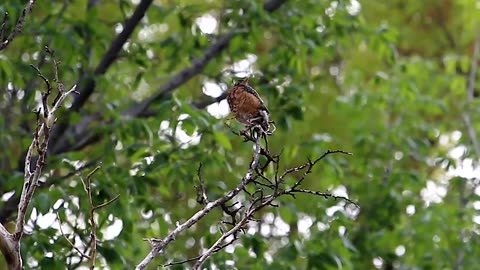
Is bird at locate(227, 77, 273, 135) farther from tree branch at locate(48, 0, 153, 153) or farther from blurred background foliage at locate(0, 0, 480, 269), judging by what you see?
tree branch at locate(48, 0, 153, 153)

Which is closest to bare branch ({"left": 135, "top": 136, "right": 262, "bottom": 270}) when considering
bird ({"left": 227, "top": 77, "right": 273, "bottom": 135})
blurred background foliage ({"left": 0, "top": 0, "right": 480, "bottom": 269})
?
bird ({"left": 227, "top": 77, "right": 273, "bottom": 135})

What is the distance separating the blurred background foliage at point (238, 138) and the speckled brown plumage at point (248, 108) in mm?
1995

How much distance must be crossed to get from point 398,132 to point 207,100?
2064 mm

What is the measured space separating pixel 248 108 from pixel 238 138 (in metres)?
3.70

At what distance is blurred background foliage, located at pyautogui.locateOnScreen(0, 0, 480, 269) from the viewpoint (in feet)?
19.8

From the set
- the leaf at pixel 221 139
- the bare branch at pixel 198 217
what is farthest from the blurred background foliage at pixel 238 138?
the bare branch at pixel 198 217

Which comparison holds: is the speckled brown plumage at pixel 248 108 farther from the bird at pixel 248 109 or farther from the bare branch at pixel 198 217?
the bare branch at pixel 198 217

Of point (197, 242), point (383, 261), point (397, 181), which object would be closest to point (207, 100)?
point (197, 242)

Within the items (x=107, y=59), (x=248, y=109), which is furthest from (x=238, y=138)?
(x=248, y=109)

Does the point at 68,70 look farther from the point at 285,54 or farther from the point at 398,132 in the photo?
the point at 398,132

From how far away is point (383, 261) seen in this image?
8375 millimetres

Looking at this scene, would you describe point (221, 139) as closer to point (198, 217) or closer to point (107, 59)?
point (107, 59)

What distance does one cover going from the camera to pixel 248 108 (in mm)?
3732

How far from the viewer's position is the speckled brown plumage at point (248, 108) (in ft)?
12.2
